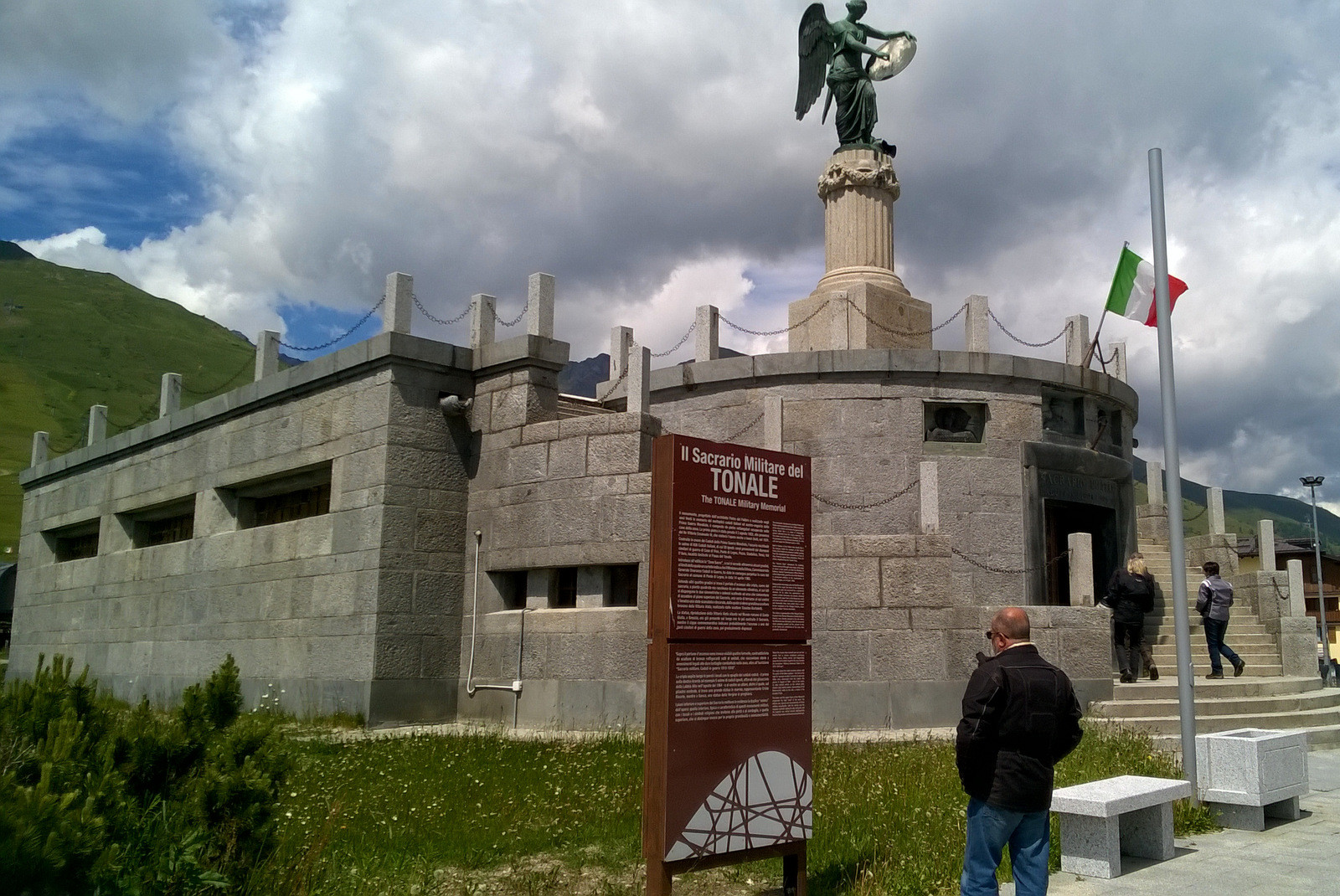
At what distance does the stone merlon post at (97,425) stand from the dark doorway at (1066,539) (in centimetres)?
1708

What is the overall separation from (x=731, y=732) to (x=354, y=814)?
3108mm

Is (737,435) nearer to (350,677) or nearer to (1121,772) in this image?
(350,677)

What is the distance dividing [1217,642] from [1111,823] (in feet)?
28.8

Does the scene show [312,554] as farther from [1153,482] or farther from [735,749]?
[1153,482]

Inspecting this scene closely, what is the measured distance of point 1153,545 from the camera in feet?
61.0

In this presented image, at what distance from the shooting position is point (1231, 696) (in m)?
13.2

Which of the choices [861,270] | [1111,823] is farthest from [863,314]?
[1111,823]

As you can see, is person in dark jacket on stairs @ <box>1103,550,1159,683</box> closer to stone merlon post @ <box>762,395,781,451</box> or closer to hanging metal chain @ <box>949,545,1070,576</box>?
hanging metal chain @ <box>949,545,1070,576</box>

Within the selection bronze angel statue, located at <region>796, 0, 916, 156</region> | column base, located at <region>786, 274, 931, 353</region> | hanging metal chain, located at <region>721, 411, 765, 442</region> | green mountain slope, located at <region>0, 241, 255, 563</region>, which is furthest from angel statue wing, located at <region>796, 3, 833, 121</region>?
green mountain slope, located at <region>0, 241, 255, 563</region>

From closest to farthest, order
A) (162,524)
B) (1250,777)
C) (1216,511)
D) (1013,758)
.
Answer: (1013,758)
(1250,777)
(1216,511)
(162,524)

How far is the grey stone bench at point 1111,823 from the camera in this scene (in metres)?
6.43

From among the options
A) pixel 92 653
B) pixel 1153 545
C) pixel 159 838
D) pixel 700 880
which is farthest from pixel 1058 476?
pixel 92 653

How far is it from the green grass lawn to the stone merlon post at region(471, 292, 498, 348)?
234 inches

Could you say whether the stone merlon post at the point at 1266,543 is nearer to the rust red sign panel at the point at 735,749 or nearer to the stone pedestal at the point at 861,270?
the stone pedestal at the point at 861,270
